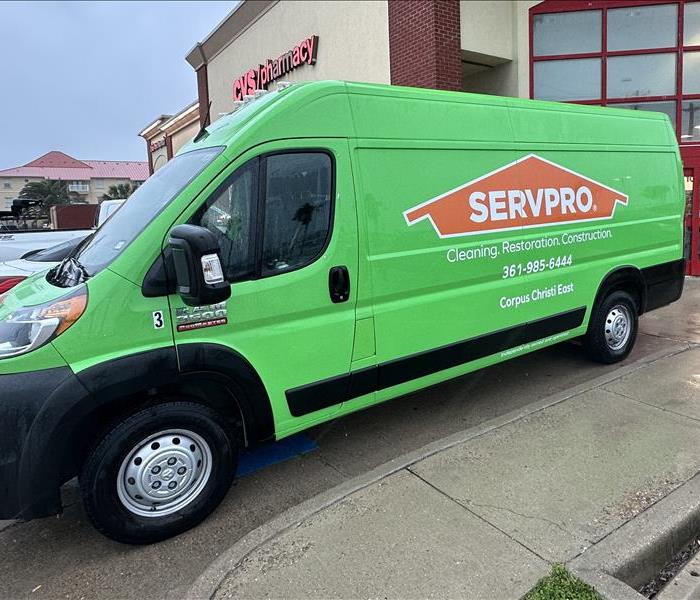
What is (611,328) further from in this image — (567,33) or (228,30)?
(228,30)

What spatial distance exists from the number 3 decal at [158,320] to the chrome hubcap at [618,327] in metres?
4.21

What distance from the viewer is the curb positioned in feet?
8.18

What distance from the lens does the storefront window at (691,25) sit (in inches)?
413

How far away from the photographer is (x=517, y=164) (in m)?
4.35

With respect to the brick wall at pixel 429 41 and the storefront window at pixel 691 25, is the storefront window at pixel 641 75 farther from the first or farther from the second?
the brick wall at pixel 429 41

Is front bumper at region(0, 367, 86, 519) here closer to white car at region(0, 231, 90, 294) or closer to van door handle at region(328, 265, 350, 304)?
van door handle at region(328, 265, 350, 304)

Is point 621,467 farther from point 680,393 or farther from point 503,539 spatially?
point 680,393

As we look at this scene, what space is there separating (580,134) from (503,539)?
11.6ft

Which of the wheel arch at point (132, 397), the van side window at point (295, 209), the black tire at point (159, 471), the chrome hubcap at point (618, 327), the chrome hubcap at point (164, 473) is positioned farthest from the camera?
the chrome hubcap at point (618, 327)

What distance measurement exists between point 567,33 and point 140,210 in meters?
10.4

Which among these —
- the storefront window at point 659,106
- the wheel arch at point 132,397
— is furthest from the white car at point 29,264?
the storefront window at point 659,106

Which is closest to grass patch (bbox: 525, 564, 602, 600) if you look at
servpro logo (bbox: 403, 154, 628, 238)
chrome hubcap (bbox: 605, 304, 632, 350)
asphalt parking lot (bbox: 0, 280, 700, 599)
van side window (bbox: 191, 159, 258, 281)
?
Result: asphalt parking lot (bbox: 0, 280, 700, 599)

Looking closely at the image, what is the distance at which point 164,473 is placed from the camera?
2.94 metres

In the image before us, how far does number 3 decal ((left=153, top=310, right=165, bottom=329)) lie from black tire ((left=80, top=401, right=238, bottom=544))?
0.41 m
